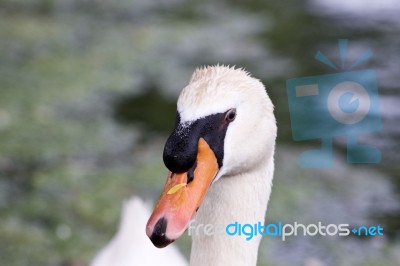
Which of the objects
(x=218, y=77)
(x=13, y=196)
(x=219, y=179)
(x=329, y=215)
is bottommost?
(x=329, y=215)

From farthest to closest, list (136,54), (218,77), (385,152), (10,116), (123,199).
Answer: (136,54), (10,116), (385,152), (123,199), (218,77)

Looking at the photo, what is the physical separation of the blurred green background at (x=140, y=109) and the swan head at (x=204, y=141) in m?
1.66

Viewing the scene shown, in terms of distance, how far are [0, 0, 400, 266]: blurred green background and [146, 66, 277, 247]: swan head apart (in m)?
1.66

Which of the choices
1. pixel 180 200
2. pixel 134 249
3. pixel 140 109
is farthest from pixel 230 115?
pixel 140 109

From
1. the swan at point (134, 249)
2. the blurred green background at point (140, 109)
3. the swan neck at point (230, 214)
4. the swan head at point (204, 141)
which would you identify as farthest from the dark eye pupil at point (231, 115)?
the blurred green background at point (140, 109)

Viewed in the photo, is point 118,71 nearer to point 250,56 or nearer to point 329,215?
point 250,56

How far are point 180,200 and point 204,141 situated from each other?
0.46ft

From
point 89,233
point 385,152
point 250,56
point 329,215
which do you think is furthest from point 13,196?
point 250,56

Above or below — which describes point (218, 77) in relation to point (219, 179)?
above

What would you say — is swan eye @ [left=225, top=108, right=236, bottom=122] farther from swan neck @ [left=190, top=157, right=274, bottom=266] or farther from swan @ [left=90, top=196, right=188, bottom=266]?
swan @ [left=90, top=196, right=188, bottom=266]

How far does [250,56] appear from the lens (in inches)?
218

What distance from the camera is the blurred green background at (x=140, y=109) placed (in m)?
3.65

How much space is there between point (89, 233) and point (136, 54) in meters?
2.21

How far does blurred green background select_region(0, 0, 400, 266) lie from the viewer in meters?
3.65
